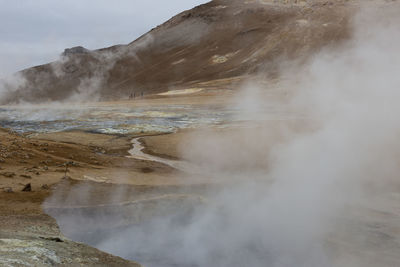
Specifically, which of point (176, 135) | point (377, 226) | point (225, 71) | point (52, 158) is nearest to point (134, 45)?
point (225, 71)

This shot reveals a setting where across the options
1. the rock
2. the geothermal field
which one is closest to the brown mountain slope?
the rock

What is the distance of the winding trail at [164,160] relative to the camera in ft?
54.0

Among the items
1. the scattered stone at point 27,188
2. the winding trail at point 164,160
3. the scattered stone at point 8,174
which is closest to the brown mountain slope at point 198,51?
the winding trail at point 164,160

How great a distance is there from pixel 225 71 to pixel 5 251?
251 feet

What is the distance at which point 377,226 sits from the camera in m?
9.65

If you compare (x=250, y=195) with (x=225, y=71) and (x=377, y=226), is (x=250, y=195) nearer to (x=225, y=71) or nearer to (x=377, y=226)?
(x=377, y=226)

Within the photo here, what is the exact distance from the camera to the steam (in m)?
8.34

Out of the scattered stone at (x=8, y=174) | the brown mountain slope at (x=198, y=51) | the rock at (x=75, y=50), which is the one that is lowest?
the scattered stone at (x=8, y=174)

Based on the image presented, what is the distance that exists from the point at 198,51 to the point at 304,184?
88609 millimetres

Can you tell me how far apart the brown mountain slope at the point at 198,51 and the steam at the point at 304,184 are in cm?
5563

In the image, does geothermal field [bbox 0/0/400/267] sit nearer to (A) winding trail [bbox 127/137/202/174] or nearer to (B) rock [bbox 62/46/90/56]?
(A) winding trail [bbox 127/137/202/174]

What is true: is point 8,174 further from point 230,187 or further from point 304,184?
point 304,184

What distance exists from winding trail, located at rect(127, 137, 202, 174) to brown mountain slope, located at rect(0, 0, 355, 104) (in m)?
52.7

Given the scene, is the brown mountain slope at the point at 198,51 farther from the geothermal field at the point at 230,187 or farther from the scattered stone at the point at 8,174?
the scattered stone at the point at 8,174
